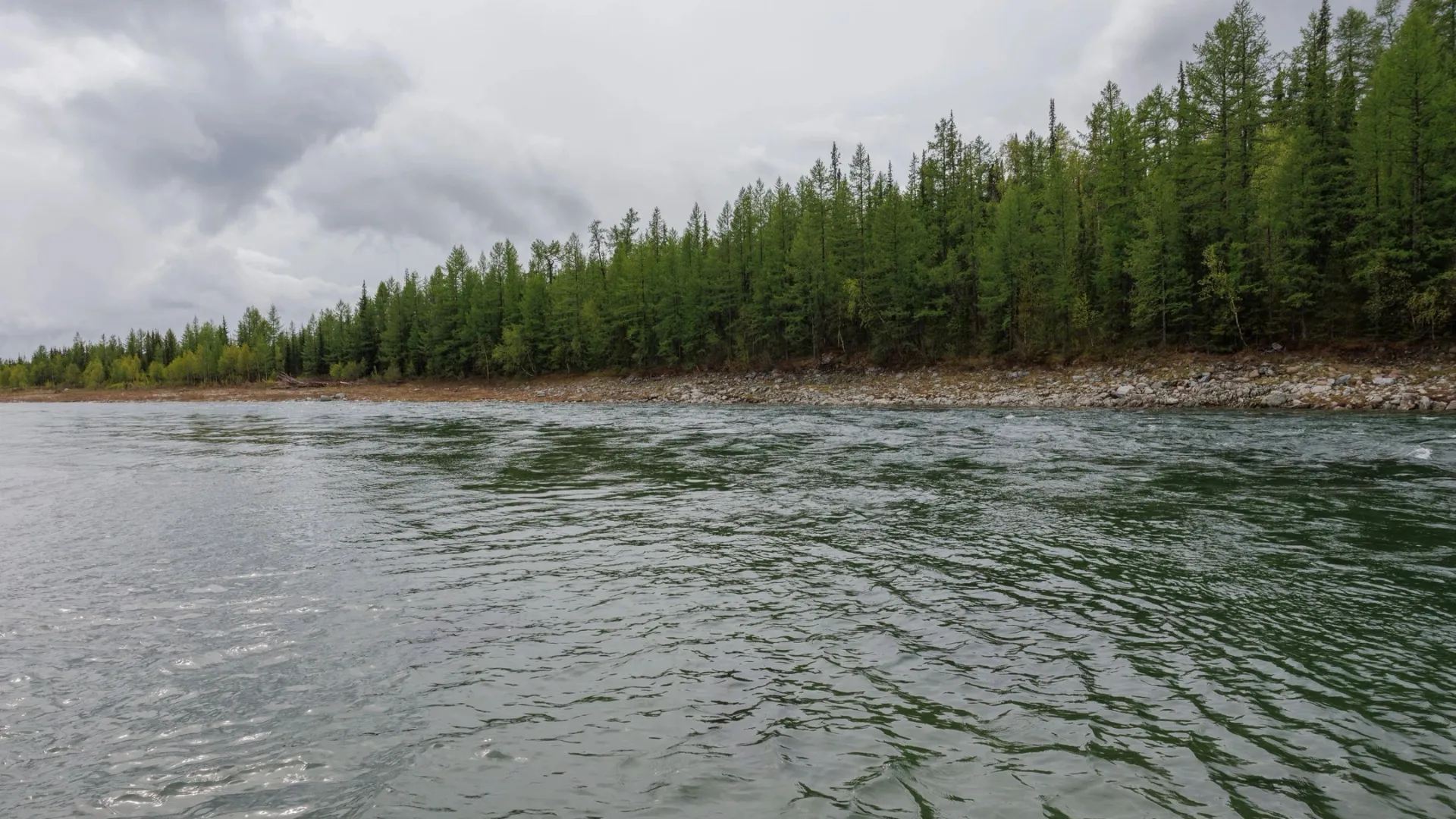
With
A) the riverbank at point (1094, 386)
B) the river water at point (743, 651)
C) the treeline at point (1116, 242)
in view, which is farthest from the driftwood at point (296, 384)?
the river water at point (743, 651)

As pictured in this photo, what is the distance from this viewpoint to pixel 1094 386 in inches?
1764

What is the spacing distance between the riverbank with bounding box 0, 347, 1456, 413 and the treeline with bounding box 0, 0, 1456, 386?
4297mm

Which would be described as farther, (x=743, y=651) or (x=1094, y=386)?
(x=1094, y=386)

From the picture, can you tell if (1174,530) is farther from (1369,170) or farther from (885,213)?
(885,213)

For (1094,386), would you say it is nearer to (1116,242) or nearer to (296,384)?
(1116,242)

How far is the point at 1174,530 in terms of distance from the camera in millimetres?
11742

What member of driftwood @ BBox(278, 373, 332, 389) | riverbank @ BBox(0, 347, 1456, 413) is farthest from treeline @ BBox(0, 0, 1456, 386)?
driftwood @ BBox(278, 373, 332, 389)

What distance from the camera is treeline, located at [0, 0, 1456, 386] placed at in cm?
4247

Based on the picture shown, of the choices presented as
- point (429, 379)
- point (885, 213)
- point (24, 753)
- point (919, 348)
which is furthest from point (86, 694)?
point (429, 379)

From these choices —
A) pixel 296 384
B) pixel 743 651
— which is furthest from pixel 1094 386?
pixel 296 384

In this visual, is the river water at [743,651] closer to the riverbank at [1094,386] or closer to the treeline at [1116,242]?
the riverbank at [1094,386]

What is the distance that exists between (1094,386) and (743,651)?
146 ft

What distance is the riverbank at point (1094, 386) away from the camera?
34.3 m

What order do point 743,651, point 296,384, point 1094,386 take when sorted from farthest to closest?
point 296,384, point 1094,386, point 743,651
